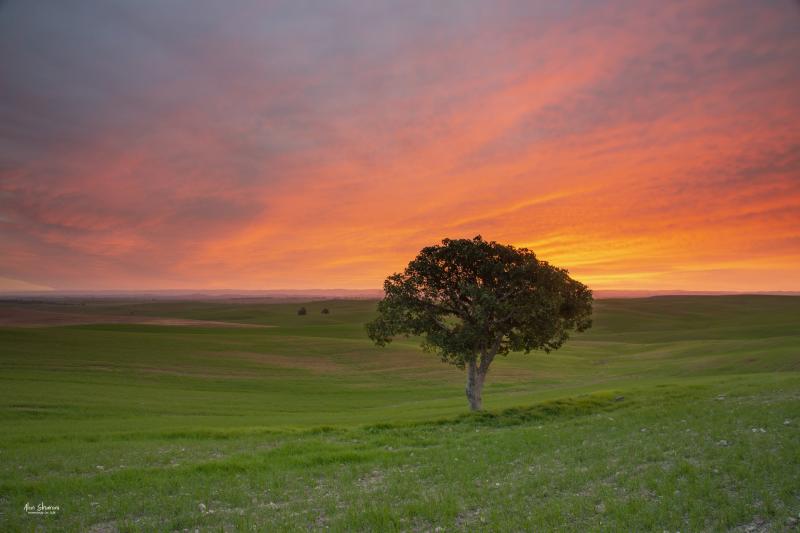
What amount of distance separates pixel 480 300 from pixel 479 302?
1.05 ft

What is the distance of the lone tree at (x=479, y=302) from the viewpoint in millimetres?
31609

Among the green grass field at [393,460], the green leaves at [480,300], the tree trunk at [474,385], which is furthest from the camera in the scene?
the tree trunk at [474,385]

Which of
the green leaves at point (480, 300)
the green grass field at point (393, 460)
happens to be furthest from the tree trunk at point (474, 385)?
the green grass field at point (393, 460)

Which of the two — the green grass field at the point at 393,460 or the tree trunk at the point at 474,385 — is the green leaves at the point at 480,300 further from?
the green grass field at the point at 393,460

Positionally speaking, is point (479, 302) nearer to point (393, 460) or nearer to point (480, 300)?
point (480, 300)

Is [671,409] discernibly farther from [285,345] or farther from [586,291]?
[285,345]

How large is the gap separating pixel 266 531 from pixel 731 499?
1059 centimetres

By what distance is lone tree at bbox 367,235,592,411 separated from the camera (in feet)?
104

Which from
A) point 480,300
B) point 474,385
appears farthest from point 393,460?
point 474,385

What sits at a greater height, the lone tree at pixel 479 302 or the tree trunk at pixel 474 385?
the lone tree at pixel 479 302

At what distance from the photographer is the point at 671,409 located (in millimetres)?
24203

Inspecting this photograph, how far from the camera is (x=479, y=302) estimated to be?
104ft

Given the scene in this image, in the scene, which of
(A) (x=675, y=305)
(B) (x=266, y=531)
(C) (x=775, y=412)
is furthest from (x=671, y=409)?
(A) (x=675, y=305)

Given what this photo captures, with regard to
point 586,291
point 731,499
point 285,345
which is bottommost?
point 285,345
